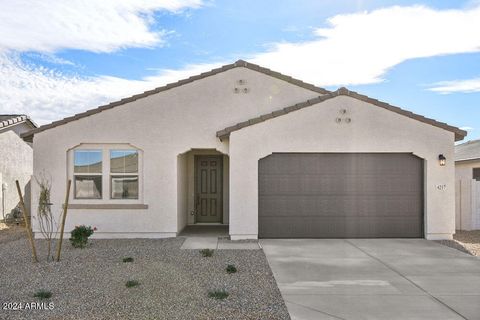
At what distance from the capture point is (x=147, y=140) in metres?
12.4

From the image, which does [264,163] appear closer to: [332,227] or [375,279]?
[332,227]

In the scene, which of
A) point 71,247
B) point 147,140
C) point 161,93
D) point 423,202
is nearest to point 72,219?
point 71,247

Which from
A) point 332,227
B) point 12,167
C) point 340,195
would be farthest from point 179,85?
point 12,167

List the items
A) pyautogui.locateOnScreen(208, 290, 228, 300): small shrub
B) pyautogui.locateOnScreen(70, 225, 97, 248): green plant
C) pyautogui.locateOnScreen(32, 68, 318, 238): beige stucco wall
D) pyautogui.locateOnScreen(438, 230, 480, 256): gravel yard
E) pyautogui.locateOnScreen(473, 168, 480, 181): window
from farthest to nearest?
pyautogui.locateOnScreen(473, 168, 480, 181): window, pyautogui.locateOnScreen(32, 68, 318, 238): beige stucco wall, pyautogui.locateOnScreen(70, 225, 97, 248): green plant, pyautogui.locateOnScreen(438, 230, 480, 256): gravel yard, pyautogui.locateOnScreen(208, 290, 228, 300): small shrub

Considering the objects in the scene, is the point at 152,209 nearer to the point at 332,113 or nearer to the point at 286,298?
the point at 332,113

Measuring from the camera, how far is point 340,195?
38.8 ft

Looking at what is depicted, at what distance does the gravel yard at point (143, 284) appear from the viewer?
5859 mm

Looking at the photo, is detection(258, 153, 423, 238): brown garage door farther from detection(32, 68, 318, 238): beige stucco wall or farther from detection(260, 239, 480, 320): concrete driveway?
detection(32, 68, 318, 238): beige stucco wall

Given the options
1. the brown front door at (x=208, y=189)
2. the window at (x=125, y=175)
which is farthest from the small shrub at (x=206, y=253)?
the brown front door at (x=208, y=189)

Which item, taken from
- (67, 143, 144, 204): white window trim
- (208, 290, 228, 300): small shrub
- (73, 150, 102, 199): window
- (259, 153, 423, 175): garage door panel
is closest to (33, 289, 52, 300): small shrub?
(208, 290, 228, 300): small shrub

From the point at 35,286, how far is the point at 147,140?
5.96 meters

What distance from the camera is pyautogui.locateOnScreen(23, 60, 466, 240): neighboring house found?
11641mm

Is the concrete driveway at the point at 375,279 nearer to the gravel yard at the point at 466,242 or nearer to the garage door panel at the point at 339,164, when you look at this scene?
the gravel yard at the point at 466,242

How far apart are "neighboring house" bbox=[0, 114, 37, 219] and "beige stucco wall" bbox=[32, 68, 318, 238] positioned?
632cm
